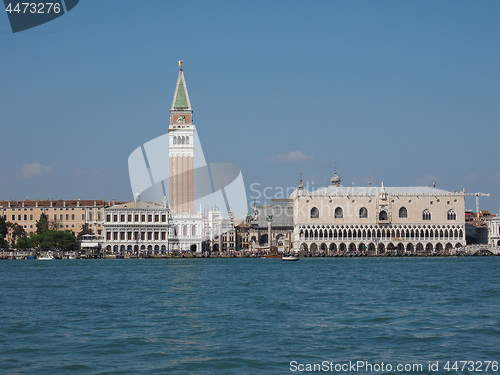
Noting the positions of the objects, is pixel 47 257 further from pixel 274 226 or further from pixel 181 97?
pixel 274 226

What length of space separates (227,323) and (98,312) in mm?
4841

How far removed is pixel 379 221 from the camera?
8706cm

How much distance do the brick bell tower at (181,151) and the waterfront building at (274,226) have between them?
18914 millimetres

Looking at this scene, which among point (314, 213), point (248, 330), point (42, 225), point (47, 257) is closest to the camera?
point (248, 330)

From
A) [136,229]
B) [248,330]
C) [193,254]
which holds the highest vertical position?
[136,229]

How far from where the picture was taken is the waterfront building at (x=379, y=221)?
8725 cm

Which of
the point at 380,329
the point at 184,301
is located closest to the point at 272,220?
the point at 184,301

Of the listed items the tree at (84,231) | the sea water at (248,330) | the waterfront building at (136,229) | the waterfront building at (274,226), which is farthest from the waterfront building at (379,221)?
the sea water at (248,330)

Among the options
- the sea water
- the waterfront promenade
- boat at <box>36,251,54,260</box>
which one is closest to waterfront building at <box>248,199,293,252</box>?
the waterfront promenade

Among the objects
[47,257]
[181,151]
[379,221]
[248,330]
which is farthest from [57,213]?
[248,330]

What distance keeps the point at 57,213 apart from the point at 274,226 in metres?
33.1

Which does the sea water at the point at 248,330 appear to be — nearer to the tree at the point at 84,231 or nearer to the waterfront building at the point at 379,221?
the waterfront building at the point at 379,221

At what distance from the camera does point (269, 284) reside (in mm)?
34312

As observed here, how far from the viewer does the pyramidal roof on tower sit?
98438 millimetres
